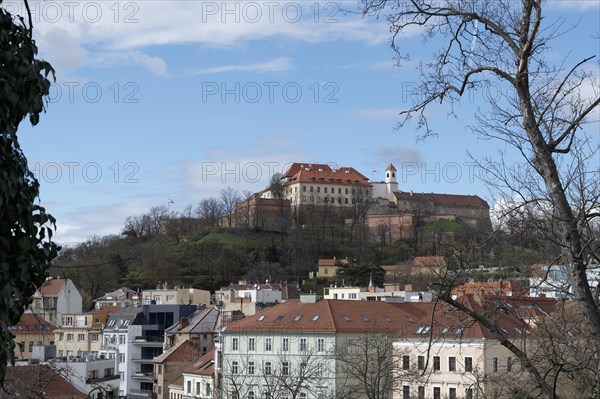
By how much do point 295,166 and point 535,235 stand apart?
4949 inches

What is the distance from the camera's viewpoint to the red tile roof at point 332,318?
41562 mm

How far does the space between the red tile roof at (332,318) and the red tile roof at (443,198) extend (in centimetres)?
8557

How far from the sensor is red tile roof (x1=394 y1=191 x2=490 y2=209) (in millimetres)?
130250

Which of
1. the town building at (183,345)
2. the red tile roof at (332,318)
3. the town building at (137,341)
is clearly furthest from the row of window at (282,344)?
the town building at (137,341)

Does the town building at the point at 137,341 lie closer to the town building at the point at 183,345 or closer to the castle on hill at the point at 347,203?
the town building at the point at 183,345

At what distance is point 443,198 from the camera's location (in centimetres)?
13238

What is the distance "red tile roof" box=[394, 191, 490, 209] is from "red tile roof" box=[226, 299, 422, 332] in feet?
281

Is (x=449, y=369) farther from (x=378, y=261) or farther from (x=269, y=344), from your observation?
(x=378, y=261)

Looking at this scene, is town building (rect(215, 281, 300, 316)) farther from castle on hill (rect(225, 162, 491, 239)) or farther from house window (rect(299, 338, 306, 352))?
castle on hill (rect(225, 162, 491, 239))

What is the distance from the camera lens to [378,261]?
99.6m

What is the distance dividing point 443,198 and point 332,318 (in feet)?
305

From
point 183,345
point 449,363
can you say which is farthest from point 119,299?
point 449,363

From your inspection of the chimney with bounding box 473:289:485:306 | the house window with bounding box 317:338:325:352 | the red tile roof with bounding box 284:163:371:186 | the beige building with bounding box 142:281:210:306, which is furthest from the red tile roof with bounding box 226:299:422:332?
the red tile roof with bounding box 284:163:371:186

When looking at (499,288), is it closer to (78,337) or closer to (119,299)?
(78,337)
